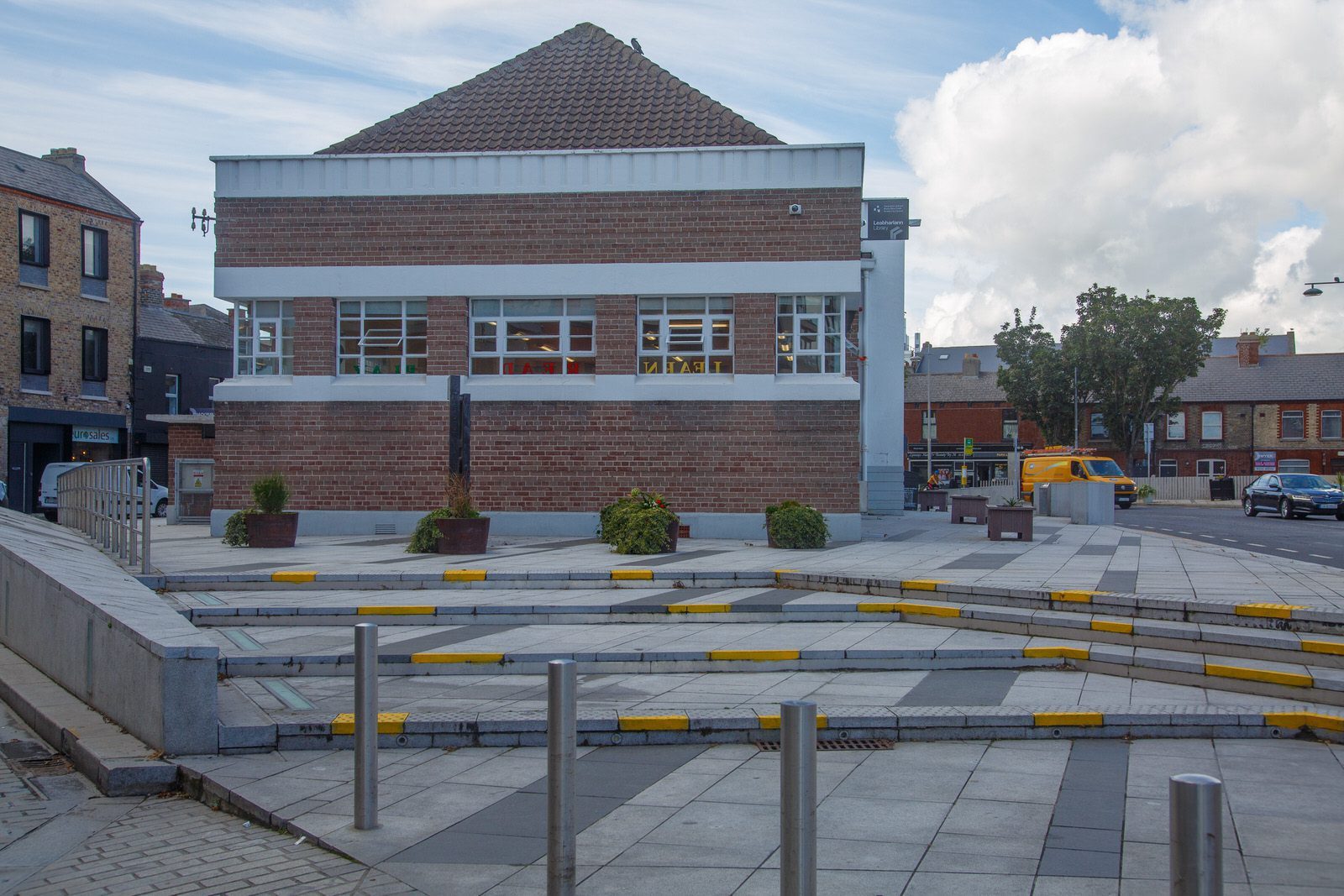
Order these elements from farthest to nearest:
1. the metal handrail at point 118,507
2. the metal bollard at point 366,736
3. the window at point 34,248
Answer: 1. the window at point 34,248
2. the metal handrail at point 118,507
3. the metal bollard at point 366,736

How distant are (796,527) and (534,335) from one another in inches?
272

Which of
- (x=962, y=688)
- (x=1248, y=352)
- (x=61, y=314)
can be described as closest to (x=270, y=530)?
(x=962, y=688)

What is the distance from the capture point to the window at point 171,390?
41219 millimetres

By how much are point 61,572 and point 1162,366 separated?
58863mm

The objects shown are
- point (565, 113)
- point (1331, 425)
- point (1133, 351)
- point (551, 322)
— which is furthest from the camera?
point (1331, 425)

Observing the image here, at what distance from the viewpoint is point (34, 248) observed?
3594 cm

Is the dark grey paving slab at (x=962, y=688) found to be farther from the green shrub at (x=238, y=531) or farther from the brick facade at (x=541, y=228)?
the green shrub at (x=238, y=531)

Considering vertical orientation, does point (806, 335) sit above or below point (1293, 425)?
above

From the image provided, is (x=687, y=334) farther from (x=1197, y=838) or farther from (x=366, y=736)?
(x=1197, y=838)

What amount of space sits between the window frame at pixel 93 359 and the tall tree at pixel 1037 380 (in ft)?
158

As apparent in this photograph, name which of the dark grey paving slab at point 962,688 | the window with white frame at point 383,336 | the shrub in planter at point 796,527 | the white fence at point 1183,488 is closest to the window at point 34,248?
the window with white frame at point 383,336

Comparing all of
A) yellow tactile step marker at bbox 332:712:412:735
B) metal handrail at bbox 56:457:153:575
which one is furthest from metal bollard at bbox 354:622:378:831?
metal handrail at bbox 56:457:153:575

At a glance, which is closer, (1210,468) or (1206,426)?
(1210,468)

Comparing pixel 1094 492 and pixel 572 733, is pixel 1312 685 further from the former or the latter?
pixel 1094 492
